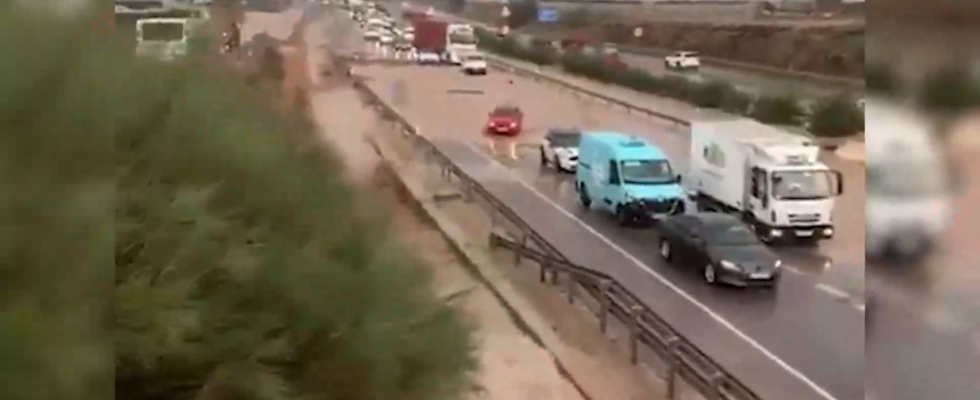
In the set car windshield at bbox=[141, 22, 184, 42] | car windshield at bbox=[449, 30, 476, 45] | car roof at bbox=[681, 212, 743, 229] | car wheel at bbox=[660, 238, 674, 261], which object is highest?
car windshield at bbox=[449, 30, 476, 45]

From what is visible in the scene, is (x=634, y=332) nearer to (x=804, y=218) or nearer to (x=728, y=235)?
(x=728, y=235)

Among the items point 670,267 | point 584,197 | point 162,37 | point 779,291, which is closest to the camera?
point 162,37

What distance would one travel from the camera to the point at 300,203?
1.97m

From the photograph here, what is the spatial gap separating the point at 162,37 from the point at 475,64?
1738 mm

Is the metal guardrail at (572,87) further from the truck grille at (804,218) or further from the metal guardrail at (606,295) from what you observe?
the truck grille at (804,218)

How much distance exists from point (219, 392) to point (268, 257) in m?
0.27

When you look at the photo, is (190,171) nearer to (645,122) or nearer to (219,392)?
(219,392)

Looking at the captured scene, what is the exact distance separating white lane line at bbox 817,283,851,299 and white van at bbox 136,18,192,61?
173cm

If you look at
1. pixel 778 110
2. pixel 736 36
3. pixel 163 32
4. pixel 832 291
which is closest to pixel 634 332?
pixel 832 291

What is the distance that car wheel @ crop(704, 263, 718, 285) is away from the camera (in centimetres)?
322

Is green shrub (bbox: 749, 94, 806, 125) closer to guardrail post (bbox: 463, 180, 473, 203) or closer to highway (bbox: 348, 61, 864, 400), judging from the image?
highway (bbox: 348, 61, 864, 400)

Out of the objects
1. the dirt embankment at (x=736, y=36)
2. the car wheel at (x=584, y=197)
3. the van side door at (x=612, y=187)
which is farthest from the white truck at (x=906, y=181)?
the car wheel at (x=584, y=197)

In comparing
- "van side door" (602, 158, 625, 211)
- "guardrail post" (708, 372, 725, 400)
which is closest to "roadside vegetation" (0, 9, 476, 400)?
"guardrail post" (708, 372, 725, 400)

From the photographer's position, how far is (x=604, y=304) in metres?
3.30
